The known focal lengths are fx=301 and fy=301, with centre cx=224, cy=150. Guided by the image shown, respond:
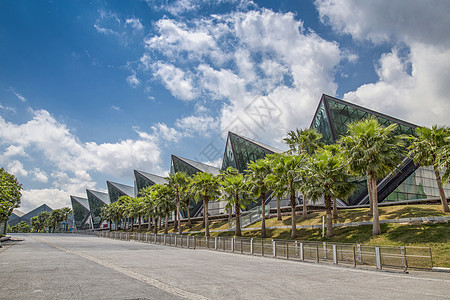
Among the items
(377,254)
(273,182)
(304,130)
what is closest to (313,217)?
(273,182)

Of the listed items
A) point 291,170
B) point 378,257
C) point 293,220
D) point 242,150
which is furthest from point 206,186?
point 378,257

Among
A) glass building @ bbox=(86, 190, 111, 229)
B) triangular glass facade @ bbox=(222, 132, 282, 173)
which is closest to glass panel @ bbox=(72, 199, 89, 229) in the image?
glass building @ bbox=(86, 190, 111, 229)

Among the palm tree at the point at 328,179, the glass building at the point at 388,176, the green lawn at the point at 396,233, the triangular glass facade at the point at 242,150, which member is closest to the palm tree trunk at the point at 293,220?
the green lawn at the point at 396,233

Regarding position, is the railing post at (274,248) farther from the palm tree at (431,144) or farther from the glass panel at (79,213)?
the glass panel at (79,213)

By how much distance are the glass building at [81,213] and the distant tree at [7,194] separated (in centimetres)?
11832

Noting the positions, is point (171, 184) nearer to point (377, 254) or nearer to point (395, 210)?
point (395, 210)

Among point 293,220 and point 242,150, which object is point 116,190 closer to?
point 242,150

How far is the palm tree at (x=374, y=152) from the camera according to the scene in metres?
27.9

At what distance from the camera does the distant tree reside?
124 feet

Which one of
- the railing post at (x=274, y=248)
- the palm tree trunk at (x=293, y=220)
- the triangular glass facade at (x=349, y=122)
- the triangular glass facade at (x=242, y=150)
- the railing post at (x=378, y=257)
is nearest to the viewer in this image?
the railing post at (x=378, y=257)

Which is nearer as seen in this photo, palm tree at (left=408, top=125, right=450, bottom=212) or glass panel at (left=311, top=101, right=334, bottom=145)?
palm tree at (left=408, top=125, right=450, bottom=212)

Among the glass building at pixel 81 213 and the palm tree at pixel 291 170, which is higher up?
the palm tree at pixel 291 170

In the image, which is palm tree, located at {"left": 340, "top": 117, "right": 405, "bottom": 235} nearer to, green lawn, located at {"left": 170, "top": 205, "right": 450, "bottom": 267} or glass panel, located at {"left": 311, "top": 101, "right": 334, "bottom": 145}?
green lawn, located at {"left": 170, "top": 205, "right": 450, "bottom": 267}

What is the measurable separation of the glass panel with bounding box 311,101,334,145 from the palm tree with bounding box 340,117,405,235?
27.2m
